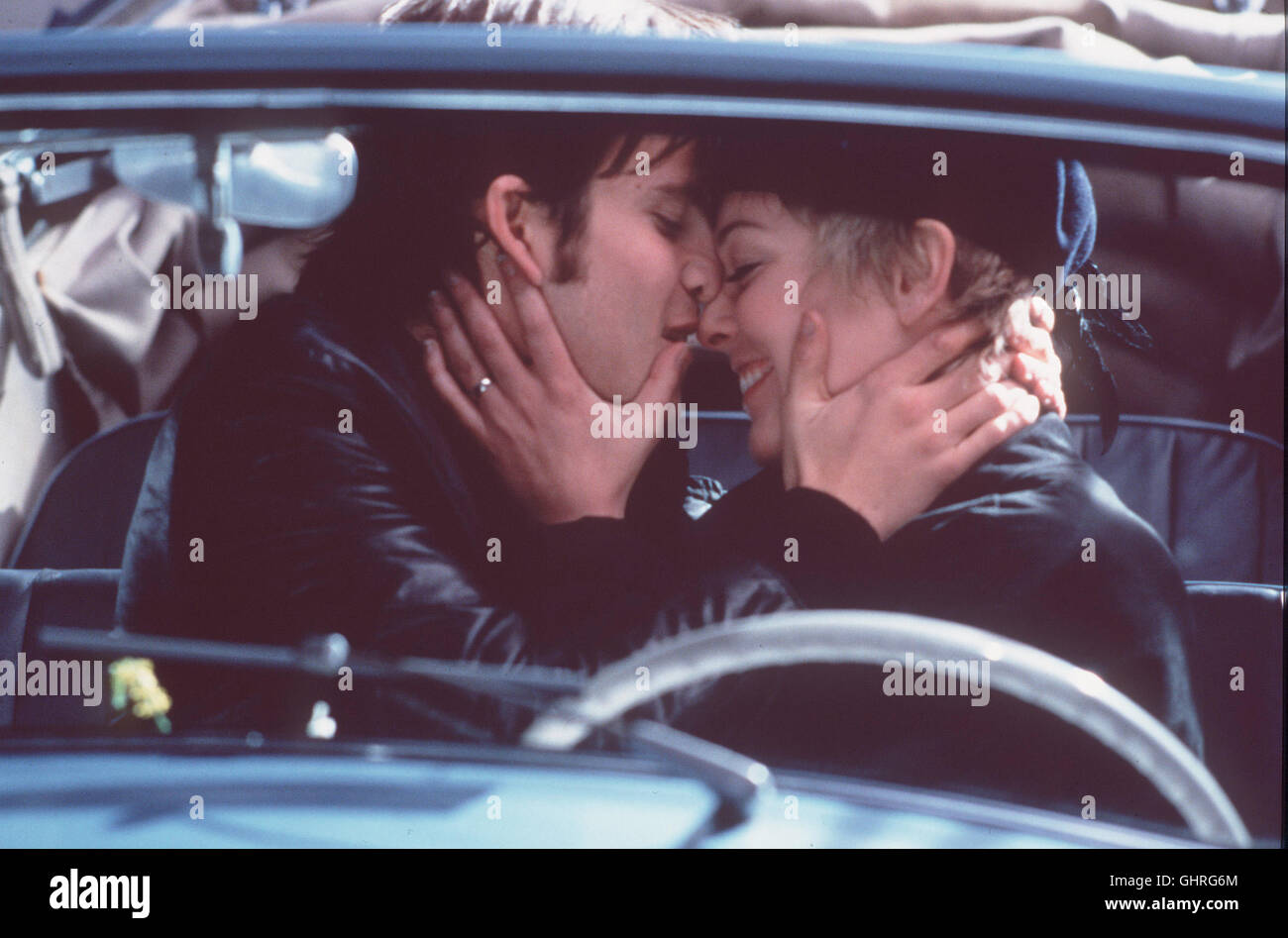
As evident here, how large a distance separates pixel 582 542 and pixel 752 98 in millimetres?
596

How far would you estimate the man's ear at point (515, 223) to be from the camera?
5.03 ft

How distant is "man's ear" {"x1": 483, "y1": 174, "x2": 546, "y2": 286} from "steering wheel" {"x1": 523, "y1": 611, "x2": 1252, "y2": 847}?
0.54 metres

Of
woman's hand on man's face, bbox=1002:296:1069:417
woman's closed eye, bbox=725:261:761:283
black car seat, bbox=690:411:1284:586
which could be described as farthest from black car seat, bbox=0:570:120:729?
woman's hand on man's face, bbox=1002:296:1069:417

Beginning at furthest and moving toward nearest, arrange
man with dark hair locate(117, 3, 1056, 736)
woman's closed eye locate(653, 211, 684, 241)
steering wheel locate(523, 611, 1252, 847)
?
woman's closed eye locate(653, 211, 684, 241) → man with dark hair locate(117, 3, 1056, 736) → steering wheel locate(523, 611, 1252, 847)

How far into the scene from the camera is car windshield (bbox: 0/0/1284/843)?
1376 mm

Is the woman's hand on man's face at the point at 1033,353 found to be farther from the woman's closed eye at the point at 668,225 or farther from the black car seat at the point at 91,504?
the black car seat at the point at 91,504

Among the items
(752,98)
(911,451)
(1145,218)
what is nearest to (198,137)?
(752,98)

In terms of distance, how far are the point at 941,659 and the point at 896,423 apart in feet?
1.09

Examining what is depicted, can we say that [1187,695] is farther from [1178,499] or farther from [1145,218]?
[1145,218]

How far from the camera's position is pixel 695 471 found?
5.02 feet

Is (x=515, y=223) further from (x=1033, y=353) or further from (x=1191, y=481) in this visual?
(x=1191, y=481)

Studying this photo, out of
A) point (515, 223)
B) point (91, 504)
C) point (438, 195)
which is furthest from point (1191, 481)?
point (91, 504)

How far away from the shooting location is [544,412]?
1542 millimetres

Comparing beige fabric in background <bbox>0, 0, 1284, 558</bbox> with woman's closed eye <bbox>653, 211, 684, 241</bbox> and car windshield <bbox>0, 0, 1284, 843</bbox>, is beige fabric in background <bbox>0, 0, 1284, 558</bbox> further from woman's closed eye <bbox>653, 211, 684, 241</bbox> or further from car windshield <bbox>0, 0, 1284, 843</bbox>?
woman's closed eye <bbox>653, 211, 684, 241</bbox>
